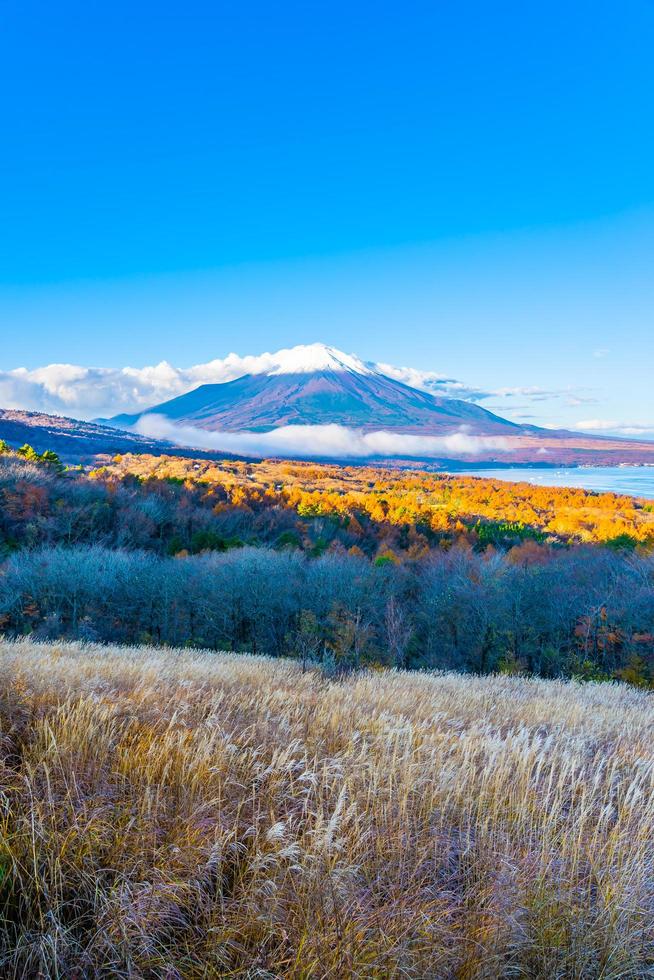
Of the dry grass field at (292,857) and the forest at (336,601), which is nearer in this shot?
the dry grass field at (292,857)

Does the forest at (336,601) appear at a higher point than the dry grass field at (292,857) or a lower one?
lower

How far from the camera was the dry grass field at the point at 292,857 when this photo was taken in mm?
2201

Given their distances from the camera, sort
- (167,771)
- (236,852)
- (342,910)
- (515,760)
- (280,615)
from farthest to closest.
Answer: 1. (280,615)
2. (515,760)
3. (167,771)
4. (236,852)
5. (342,910)

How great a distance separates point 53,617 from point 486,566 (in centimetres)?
2876

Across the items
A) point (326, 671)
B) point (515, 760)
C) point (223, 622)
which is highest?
point (515, 760)

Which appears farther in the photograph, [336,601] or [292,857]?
[336,601]

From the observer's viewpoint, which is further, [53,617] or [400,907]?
[53,617]

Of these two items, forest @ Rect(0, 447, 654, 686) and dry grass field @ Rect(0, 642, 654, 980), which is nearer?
dry grass field @ Rect(0, 642, 654, 980)

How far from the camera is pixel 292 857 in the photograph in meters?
2.54

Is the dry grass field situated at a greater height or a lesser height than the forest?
greater

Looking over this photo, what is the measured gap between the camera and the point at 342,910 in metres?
2.31

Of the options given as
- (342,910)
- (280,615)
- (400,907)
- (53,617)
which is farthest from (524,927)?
(280,615)

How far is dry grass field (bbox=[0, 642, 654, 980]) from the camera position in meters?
2.20

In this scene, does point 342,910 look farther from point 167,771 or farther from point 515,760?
point 515,760
